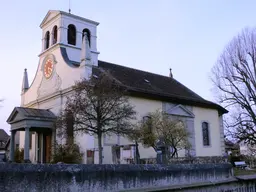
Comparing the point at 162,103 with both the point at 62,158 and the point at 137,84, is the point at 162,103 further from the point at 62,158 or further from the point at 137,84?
the point at 62,158

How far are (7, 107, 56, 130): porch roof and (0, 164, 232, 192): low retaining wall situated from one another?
52.8ft

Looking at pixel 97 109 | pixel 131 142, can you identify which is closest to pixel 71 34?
pixel 131 142

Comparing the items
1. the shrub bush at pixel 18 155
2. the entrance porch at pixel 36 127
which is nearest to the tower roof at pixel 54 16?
the entrance porch at pixel 36 127

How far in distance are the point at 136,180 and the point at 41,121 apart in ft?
57.0

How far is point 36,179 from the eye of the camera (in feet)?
19.8

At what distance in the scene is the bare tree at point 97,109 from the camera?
18.1m

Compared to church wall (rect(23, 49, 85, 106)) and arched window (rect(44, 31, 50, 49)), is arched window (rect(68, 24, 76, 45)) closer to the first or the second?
church wall (rect(23, 49, 85, 106))

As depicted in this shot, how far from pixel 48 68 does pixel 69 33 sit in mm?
3555

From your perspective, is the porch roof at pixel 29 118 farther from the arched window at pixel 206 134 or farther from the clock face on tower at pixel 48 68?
the arched window at pixel 206 134

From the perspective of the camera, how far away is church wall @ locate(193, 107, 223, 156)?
99.5 ft

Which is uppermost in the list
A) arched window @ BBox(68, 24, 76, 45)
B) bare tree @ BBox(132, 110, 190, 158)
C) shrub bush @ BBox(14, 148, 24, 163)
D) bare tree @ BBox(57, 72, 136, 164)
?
arched window @ BBox(68, 24, 76, 45)

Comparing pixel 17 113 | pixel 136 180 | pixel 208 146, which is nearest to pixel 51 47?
pixel 17 113

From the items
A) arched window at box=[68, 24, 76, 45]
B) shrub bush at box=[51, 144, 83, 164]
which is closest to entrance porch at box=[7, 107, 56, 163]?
shrub bush at box=[51, 144, 83, 164]

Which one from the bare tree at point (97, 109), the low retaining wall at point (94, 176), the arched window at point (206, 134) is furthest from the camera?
the arched window at point (206, 134)
